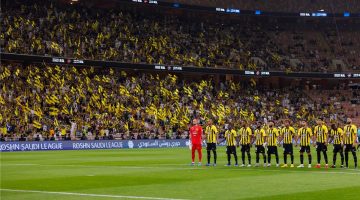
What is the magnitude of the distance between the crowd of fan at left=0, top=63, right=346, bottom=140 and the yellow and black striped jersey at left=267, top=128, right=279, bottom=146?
2582cm

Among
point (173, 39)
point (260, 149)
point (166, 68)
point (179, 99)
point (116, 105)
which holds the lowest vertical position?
point (260, 149)

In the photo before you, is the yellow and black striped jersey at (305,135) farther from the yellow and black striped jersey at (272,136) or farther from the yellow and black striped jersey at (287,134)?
the yellow and black striped jersey at (272,136)

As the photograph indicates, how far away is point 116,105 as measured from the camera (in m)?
60.2

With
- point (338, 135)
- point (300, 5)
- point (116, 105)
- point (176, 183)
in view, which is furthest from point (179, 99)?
point (176, 183)

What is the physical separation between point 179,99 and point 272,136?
125 ft

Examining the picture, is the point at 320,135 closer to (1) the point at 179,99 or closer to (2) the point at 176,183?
(2) the point at 176,183

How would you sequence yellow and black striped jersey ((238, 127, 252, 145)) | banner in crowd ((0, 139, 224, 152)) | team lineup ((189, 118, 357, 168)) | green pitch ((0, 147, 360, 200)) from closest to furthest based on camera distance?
green pitch ((0, 147, 360, 200)) → team lineup ((189, 118, 357, 168)) → yellow and black striped jersey ((238, 127, 252, 145)) → banner in crowd ((0, 139, 224, 152))

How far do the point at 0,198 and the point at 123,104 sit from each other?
44.3 m

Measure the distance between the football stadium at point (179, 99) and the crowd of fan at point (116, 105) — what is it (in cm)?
15

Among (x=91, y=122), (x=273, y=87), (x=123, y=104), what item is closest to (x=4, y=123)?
(x=91, y=122)

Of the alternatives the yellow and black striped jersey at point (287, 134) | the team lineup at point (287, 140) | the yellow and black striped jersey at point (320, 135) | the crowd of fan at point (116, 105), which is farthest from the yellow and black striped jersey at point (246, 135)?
the crowd of fan at point (116, 105)

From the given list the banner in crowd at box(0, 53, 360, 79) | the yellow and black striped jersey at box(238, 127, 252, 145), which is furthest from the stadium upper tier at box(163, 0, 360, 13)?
the yellow and black striped jersey at box(238, 127, 252, 145)

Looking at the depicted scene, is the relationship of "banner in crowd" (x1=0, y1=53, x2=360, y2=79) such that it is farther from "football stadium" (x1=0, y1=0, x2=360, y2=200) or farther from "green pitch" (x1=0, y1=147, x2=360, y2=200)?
"green pitch" (x1=0, y1=147, x2=360, y2=200)

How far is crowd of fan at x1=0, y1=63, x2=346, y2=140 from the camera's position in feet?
173
